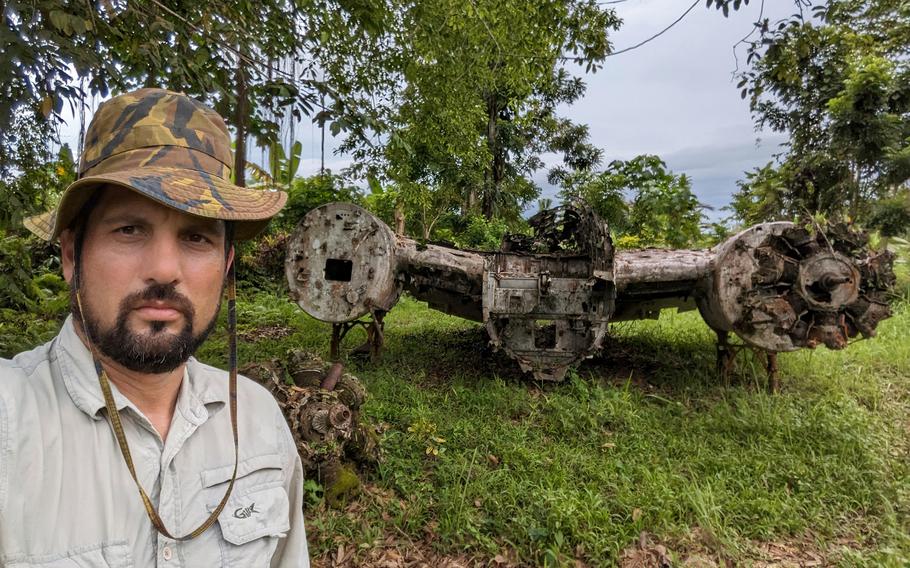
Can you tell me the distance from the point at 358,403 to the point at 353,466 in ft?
1.55

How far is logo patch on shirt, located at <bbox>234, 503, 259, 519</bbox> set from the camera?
56.2 inches

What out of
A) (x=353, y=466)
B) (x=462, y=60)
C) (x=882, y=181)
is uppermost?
(x=462, y=60)

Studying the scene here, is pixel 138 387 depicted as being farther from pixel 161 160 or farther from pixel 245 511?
pixel 161 160

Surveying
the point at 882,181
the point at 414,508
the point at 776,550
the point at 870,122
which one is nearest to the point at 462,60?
the point at 414,508

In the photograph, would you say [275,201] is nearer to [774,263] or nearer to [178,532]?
[178,532]

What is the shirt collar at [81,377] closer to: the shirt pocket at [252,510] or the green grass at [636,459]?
the shirt pocket at [252,510]

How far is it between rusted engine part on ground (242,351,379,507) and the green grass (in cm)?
21

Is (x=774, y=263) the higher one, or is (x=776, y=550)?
(x=774, y=263)

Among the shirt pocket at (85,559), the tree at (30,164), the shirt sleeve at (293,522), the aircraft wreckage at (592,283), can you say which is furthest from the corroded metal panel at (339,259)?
the shirt pocket at (85,559)

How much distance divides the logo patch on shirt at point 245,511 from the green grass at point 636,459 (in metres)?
1.86

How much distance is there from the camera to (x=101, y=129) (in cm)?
141

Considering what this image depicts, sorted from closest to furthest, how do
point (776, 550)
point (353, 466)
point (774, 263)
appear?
1. point (776, 550)
2. point (353, 466)
3. point (774, 263)

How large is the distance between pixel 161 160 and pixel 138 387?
2.13 ft

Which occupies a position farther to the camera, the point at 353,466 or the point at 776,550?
the point at 353,466
